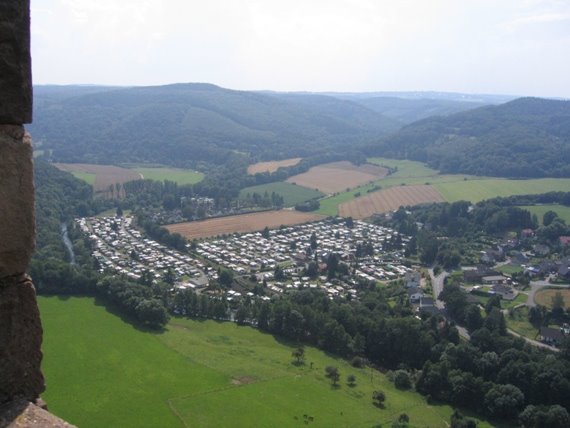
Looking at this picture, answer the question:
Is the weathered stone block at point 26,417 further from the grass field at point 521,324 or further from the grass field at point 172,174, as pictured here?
the grass field at point 172,174

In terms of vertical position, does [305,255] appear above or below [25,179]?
below

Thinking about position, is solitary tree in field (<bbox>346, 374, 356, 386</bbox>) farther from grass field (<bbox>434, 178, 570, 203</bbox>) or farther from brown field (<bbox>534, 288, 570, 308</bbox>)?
grass field (<bbox>434, 178, 570, 203</bbox>)

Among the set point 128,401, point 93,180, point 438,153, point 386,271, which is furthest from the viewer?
point 438,153

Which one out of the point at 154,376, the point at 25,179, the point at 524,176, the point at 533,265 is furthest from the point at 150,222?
the point at 524,176

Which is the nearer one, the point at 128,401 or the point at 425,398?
the point at 128,401

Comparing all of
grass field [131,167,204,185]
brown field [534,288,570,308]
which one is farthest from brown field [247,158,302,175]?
brown field [534,288,570,308]

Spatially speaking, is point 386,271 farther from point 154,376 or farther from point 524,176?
point 524,176
